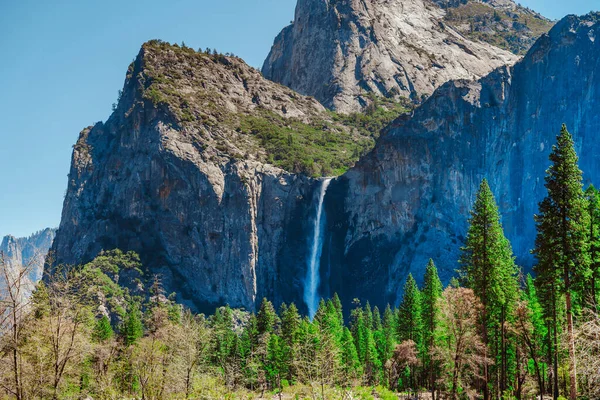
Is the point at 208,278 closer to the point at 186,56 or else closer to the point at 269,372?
the point at 269,372

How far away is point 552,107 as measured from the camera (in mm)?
110125

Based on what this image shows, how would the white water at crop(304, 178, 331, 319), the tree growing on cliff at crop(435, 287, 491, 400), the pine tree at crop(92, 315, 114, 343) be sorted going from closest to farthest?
the tree growing on cliff at crop(435, 287, 491, 400), the pine tree at crop(92, 315, 114, 343), the white water at crop(304, 178, 331, 319)

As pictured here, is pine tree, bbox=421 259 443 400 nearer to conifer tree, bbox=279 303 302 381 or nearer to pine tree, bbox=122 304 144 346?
conifer tree, bbox=279 303 302 381

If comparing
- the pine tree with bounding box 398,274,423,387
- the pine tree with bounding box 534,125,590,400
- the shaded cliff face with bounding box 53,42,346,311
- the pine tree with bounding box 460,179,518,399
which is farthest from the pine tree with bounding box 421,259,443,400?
the shaded cliff face with bounding box 53,42,346,311

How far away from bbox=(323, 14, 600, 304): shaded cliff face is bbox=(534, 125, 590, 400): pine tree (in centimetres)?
7830

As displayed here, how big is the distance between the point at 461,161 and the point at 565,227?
286ft

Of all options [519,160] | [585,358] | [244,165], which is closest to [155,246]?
[244,165]

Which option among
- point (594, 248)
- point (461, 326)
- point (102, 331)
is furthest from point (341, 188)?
point (594, 248)

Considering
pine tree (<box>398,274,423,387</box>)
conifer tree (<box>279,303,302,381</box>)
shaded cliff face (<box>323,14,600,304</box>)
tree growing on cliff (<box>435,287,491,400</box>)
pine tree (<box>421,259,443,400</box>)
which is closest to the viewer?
tree growing on cliff (<box>435,287,491,400</box>)

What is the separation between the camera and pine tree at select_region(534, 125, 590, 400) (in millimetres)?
29172

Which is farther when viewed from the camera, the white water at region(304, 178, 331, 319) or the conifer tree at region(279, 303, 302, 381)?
the white water at region(304, 178, 331, 319)

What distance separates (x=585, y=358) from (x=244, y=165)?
11279 centimetres

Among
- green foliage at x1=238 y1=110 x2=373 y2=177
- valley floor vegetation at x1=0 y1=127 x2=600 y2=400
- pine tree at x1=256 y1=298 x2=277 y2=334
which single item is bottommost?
valley floor vegetation at x1=0 y1=127 x2=600 y2=400

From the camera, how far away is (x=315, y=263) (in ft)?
392
